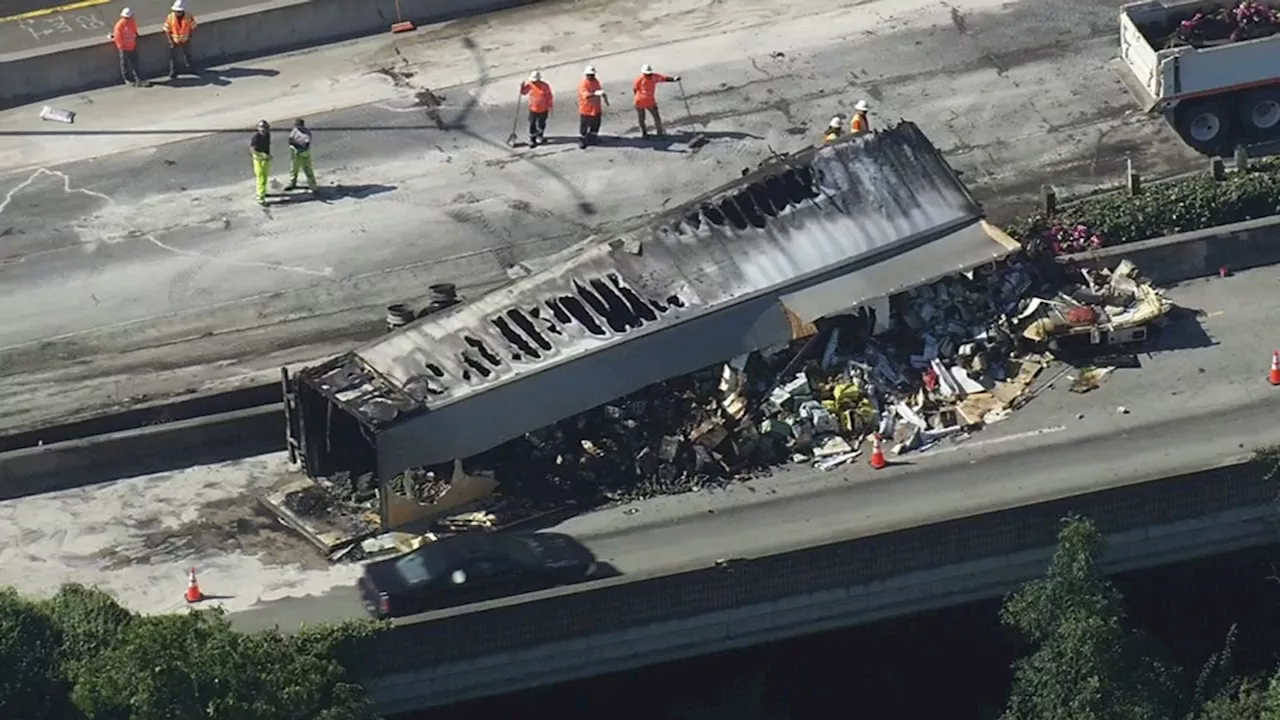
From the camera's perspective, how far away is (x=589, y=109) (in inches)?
1523

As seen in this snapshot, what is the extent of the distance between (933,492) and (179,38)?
1733cm

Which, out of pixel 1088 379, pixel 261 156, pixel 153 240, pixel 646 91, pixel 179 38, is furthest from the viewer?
pixel 179 38

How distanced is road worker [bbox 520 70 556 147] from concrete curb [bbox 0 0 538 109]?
175 inches

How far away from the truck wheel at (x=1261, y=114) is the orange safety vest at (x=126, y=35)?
1802 centimetres

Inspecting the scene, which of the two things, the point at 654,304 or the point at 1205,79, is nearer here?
the point at 654,304

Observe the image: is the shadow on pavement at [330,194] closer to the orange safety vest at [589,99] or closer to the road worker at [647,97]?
the orange safety vest at [589,99]

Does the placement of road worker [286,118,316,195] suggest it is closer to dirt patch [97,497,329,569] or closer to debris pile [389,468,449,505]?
dirt patch [97,497,329,569]

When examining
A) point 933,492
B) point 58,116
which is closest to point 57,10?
point 58,116

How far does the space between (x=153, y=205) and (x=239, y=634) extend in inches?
534

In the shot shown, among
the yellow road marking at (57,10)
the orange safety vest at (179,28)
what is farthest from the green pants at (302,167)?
the yellow road marking at (57,10)

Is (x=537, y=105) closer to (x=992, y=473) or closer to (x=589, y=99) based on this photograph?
(x=589, y=99)

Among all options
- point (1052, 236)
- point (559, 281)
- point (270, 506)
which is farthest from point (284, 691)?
point (1052, 236)

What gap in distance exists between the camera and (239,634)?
85.9 ft

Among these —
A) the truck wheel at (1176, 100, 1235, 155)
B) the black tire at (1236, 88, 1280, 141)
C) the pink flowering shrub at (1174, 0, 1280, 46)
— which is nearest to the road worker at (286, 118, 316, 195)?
the truck wheel at (1176, 100, 1235, 155)
